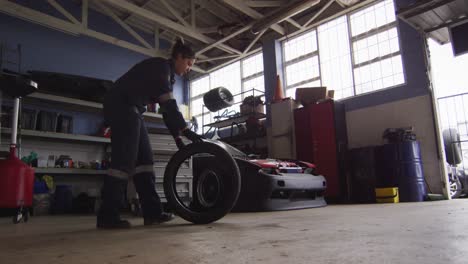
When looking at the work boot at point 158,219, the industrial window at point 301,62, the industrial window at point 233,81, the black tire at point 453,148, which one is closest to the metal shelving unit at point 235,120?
the industrial window at point 233,81

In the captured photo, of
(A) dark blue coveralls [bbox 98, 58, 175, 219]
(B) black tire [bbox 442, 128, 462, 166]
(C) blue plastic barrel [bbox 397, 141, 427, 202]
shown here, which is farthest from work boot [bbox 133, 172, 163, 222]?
(B) black tire [bbox 442, 128, 462, 166]

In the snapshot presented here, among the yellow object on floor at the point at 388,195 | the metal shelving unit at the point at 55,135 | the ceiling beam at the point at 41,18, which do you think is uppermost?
the ceiling beam at the point at 41,18

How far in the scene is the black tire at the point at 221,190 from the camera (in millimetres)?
1949

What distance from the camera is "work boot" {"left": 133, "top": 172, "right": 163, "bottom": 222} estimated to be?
84.4 inches

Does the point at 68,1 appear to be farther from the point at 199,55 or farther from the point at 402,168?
the point at 402,168

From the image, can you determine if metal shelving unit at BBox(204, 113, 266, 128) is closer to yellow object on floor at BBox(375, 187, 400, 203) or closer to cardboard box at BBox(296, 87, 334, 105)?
cardboard box at BBox(296, 87, 334, 105)

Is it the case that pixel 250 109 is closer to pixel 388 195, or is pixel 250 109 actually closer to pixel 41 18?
pixel 388 195

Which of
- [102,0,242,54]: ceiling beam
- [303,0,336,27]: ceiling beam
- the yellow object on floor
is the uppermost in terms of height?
[303,0,336,27]: ceiling beam

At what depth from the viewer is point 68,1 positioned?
22.9ft

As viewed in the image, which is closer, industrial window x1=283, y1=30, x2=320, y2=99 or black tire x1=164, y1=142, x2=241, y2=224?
black tire x1=164, y1=142, x2=241, y2=224

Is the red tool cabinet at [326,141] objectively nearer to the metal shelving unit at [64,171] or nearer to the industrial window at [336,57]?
the industrial window at [336,57]

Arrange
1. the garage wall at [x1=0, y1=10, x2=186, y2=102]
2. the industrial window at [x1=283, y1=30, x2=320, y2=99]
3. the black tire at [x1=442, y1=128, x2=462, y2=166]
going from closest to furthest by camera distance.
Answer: the black tire at [x1=442, y1=128, x2=462, y2=166]
the garage wall at [x1=0, y1=10, x2=186, y2=102]
the industrial window at [x1=283, y1=30, x2=320, y2=99]

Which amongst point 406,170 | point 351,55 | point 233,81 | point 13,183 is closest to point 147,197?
point 13,183

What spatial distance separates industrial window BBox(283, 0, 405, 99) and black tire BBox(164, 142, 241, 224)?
461 centimetres
